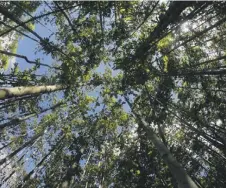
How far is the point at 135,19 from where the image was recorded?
930 centimetres

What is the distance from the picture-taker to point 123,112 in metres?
15.8

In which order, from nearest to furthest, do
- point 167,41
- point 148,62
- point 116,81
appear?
point 148,62 → point 167,41 → point 116,81

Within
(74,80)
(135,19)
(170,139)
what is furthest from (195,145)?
(74,80)

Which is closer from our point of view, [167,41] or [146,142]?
[167,41]

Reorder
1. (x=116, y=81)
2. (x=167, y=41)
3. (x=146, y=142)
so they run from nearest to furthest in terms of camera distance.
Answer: (x=167, y=41)
(x=146, y=142)
(x=116, y=81)

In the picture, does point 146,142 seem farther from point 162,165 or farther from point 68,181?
point 68,181

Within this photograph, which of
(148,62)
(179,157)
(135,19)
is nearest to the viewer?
(135,19)

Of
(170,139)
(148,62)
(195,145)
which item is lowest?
(170,139)

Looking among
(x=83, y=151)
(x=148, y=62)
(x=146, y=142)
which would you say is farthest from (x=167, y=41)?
(x=83, y=151)

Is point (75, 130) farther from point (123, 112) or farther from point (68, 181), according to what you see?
point (68, 181)

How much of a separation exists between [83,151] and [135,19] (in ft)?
25.0

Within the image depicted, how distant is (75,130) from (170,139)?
566 centimetres

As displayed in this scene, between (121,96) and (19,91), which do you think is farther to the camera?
(121,96)

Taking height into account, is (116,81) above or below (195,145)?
above
